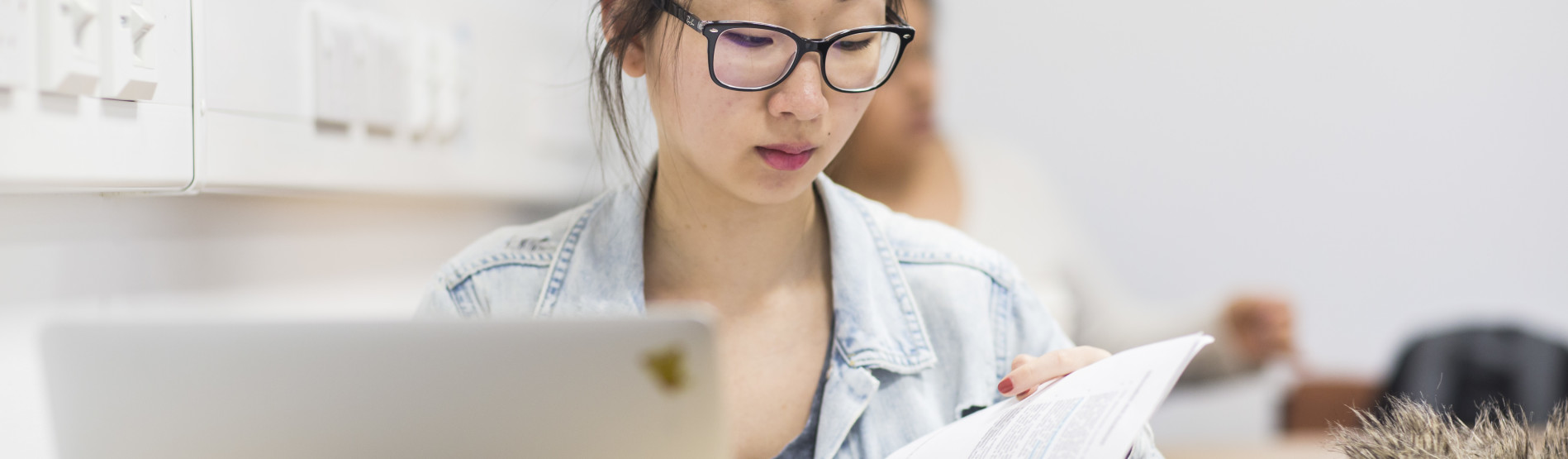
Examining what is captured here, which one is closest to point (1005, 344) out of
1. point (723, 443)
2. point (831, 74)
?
point (831, 74)

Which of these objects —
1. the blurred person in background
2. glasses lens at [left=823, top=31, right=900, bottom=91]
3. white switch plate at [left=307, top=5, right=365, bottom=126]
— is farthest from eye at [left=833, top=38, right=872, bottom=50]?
the blurred person in background

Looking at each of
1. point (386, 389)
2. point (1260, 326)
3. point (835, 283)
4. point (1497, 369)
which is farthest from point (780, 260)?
point (1497, 369)

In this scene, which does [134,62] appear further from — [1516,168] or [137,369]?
[1516,168]

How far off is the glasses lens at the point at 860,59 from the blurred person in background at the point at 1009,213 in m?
0.84

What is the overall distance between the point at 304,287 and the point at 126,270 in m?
0.32

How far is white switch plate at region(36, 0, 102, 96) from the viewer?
0.67 meters

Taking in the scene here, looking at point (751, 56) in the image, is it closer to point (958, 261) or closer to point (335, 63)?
point (958, 261)

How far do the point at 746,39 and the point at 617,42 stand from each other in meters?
0.14

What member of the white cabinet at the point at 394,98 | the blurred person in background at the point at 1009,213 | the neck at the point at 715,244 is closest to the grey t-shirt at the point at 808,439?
the neck at the point at 715,244

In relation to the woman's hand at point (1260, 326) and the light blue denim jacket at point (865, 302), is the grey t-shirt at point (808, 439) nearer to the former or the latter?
the light blue denim jacket at point (865, 302)

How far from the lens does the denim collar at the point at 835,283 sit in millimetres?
853

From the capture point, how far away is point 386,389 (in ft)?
1.61

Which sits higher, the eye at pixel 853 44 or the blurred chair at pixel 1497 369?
the eye at pixel 853 44

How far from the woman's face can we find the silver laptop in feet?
1.04
